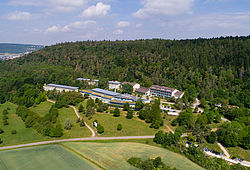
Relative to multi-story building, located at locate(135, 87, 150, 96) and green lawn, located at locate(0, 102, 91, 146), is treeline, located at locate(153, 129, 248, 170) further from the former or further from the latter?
multi-story building, located at locate(135, 87, 150, 96)

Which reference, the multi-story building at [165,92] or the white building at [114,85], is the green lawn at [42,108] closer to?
the white building at [114,85]

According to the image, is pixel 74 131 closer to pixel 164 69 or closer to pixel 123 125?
pixel 123 125

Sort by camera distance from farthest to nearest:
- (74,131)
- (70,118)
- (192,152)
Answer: (70,118), (74,131), (192,152)

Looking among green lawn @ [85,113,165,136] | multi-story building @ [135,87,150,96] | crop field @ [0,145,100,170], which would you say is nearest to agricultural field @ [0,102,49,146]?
crop field @ [0,145,100,170]

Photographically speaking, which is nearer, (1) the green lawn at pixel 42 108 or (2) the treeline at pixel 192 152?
(2) the treeline at pixel 192 152

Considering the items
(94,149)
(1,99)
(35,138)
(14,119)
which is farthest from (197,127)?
(1,99)

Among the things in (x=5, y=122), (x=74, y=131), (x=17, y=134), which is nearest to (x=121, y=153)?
(x=74, y=131)

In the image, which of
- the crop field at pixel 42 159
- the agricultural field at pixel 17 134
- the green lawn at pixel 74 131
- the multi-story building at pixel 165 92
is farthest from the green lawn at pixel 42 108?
the multi-story building at pixel 165 92
